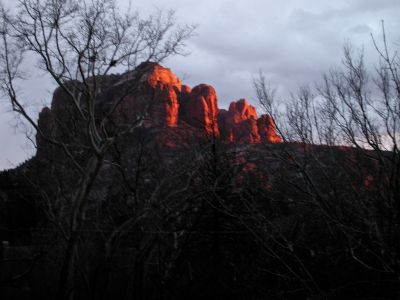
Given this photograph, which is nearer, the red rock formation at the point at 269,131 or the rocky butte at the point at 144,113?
the red rock formation at the point at 269,131

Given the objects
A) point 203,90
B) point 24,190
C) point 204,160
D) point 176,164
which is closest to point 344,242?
point 204,160

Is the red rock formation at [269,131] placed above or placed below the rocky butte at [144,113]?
below

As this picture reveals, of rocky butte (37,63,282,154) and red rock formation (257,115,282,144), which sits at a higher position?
rocky butte (37,63,282,154)

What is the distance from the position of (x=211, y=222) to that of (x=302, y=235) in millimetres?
2238

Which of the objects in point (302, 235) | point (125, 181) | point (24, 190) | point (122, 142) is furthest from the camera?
point (24, 190)

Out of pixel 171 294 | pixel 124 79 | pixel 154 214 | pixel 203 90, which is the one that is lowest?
pixel 171 294

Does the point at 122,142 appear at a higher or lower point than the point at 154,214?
higher

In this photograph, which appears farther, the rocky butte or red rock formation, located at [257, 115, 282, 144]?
the rocky butte

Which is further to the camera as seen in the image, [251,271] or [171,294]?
[171,294]

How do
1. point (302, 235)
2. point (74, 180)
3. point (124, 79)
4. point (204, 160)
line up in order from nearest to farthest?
point (302, 235) → point (204, 160) → point (124, 79) → point (74, 180)

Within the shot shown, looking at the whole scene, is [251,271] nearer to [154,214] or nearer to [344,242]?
[344,242]

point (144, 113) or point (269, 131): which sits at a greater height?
point (144, 113)

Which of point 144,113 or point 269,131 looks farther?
point 144,113

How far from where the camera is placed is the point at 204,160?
530 inches
